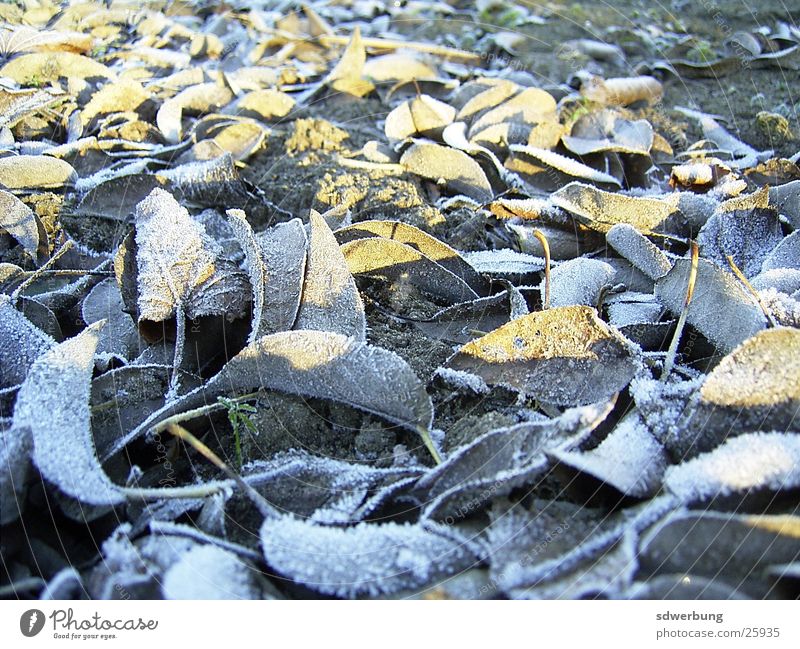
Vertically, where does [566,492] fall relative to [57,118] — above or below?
below

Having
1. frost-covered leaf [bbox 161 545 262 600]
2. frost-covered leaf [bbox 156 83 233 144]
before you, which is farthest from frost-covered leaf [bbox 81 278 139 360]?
frost-covered leaf [bbox 156 83 233 144]

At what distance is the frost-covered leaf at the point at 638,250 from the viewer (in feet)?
2.33

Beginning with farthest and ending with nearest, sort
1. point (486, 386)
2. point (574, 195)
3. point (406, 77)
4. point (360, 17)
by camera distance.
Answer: point (360, 17), point (406, 77), point (574, 195), point (486, 386)

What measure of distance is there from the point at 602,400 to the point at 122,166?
750mm

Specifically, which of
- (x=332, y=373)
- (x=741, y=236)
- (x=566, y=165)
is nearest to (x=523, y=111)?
(x=566, y=165)

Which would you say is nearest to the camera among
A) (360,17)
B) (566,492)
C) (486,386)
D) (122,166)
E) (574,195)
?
(566,492)

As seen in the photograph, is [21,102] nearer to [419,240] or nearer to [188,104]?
[188,104]

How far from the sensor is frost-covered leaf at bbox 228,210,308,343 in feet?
2.03

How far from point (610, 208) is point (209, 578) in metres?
0.61

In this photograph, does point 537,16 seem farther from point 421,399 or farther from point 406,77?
Answer: point 421,399

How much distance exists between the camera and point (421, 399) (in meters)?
0.56

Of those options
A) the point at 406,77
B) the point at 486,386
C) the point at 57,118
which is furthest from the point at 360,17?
the point at 486,386

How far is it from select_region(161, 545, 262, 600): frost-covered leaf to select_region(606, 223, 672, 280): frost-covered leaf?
49 cm

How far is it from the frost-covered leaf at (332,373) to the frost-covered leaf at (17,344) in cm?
13
